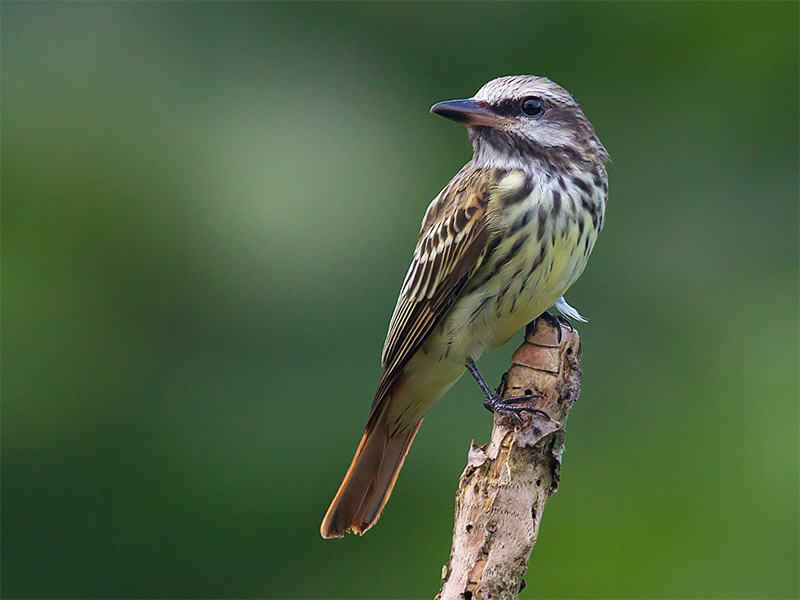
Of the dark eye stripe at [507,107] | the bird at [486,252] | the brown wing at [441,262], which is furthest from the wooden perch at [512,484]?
the dark eye stripe at [507,107]

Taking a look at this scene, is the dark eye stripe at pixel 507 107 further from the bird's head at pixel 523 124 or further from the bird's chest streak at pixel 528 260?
the bird's chest streak at pixel 528 260

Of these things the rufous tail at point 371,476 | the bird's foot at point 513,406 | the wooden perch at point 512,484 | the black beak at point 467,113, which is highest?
the black beak at point 467,113

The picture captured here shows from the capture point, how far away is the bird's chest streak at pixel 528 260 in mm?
3107

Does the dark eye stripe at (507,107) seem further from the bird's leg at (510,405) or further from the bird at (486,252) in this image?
the bird's leg at (510,405)

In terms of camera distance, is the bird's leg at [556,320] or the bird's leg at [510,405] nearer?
the bird's leg at [510,405]

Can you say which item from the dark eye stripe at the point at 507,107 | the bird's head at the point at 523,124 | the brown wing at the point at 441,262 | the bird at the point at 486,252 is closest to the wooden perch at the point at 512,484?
the bird at the point at 486,252

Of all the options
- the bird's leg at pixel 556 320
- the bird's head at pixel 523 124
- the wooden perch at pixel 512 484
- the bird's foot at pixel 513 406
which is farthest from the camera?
the bird's head at pixel 523 124

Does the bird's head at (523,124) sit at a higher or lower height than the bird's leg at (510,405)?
higher

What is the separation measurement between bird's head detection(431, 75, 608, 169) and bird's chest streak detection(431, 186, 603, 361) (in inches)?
6.0

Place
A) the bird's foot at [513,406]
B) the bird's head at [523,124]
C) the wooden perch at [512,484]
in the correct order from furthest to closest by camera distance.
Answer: the bird's head at [523,124], the bird's foot at [513,406], the wooden perch at [512,484]

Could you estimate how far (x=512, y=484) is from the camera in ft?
8.70

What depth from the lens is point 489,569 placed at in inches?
100

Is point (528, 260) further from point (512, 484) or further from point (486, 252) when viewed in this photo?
point (512, 484)

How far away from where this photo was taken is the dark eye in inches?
129
